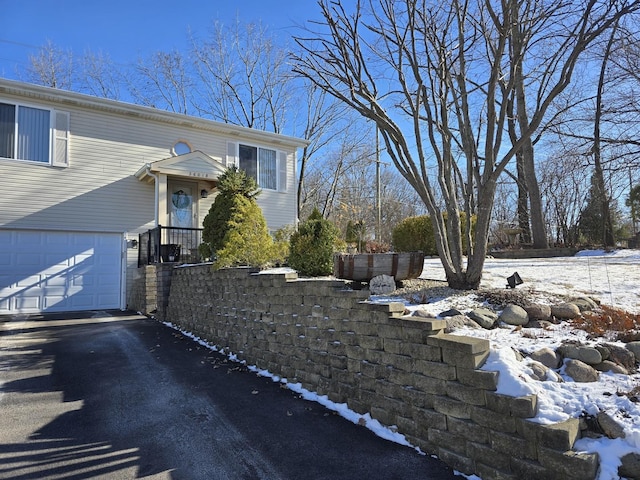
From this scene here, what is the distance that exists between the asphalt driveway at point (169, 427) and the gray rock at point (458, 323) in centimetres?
112

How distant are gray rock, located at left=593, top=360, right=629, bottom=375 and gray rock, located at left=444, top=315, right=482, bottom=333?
3.25 ft

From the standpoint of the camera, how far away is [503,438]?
7.57 ft

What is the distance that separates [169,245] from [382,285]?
620 cm

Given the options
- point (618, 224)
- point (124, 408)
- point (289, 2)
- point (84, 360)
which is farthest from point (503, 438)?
point (618, 224)

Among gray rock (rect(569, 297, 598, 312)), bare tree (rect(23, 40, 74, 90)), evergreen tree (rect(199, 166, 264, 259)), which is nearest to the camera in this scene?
gray rock (rect(569, 297, 598, 312))

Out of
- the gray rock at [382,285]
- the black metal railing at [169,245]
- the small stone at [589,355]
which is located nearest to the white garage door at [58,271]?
the black metal railing at [169,245]

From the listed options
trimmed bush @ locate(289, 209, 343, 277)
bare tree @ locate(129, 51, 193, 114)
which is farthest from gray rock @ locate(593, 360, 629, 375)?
bare tree @ locate(129, 51, 193, 114)

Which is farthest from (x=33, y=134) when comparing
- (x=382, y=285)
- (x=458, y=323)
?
(x=458, y=323)

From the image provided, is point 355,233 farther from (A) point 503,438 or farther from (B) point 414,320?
(A) point 503,438

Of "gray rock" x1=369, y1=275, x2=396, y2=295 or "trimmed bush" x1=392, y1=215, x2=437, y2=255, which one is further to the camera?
"trimmed bush" x1=392, y1=215, x2=437, y2=255

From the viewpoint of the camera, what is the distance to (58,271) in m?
9.39

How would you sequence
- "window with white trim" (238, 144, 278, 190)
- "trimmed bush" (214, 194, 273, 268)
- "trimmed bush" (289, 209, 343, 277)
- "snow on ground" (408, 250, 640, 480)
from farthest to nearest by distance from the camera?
"window with white trim" (238, 144, 278, 190) < "trimmed bush" (214, 194, 273, 268) < "trimmed bush" (289, 209, 343, 277) < "snow on ground" (408, 250, 640, 480)

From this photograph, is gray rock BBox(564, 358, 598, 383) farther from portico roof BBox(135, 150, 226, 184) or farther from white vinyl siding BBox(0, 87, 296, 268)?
white vinyl siding BBox(0, 87, 296, 268)

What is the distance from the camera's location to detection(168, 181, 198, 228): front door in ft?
35.3
